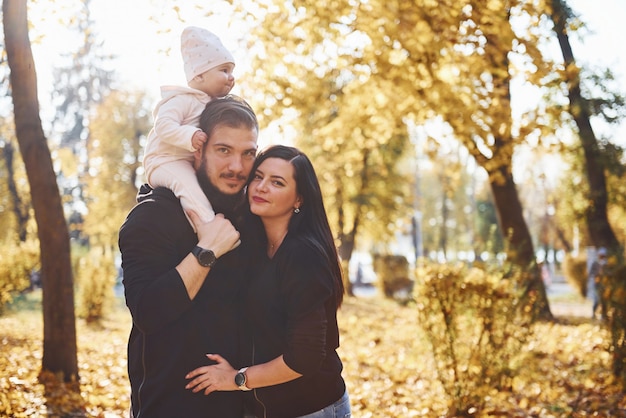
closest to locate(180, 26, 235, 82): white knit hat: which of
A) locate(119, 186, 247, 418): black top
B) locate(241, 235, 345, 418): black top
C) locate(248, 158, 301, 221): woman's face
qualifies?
locate(248, 158, 301, 221): woman's face

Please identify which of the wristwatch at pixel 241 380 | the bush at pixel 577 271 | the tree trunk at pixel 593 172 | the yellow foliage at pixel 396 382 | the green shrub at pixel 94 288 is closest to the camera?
the wristwatch at pixel 241 380

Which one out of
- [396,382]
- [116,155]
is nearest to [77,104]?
[116,155]

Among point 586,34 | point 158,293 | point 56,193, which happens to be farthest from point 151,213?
point 586,34

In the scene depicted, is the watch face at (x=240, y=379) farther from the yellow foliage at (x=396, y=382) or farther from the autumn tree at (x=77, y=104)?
the autumn tree at (x=77, y=104)

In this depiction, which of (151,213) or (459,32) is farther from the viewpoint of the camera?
(459,32)

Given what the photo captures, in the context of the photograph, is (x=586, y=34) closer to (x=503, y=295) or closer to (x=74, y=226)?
(x=503, y=295)

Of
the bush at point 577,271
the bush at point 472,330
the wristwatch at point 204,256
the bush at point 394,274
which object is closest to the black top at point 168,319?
the wristwatch at point 204,256

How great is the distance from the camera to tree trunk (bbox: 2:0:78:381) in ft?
23.9

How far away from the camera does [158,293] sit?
248 cm

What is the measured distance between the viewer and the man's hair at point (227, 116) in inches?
117

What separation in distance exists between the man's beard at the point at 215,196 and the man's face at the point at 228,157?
11mm

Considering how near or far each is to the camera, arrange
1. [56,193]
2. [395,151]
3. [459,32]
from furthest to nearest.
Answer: [395,151] < [459,32] < [56,193]

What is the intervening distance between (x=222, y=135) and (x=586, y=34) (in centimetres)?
1088

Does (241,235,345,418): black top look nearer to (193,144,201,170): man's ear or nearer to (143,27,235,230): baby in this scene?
(143,27,235,230): baby
